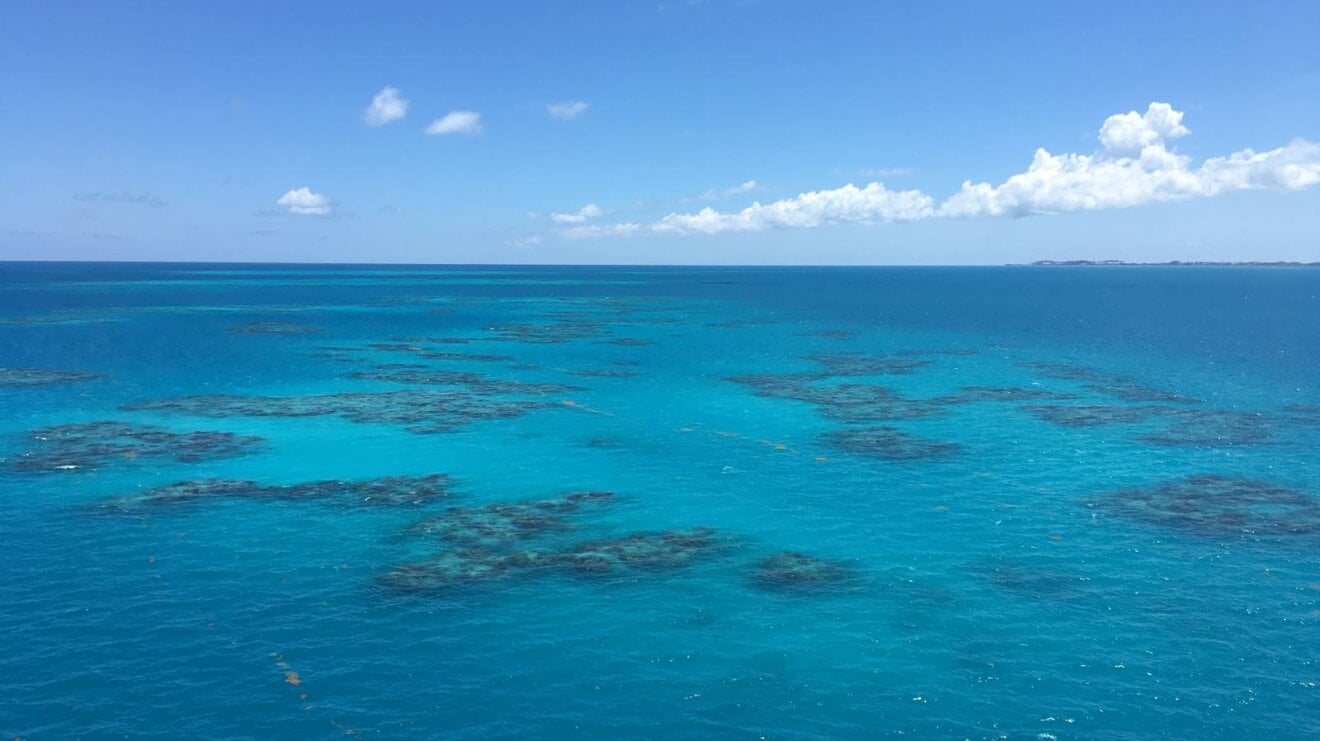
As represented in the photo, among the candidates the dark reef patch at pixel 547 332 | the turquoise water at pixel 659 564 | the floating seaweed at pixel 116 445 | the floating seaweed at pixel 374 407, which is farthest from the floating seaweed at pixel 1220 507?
the dark reef patch at pixel 547 332

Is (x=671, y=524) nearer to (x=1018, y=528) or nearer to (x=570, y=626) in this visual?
(x=570, y=626)

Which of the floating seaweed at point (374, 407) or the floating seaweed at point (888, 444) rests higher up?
the floating seaweed at point (374, 407)

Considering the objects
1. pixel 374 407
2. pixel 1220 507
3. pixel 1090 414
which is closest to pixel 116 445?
pixel 374 407

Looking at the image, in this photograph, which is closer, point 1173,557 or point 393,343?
point 1173,557

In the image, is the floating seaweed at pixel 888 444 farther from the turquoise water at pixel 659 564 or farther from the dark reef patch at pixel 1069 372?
the dark reef patch at pixel 1069 372

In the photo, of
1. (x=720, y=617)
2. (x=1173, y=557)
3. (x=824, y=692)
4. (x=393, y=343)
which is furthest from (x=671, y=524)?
(x=393, y=343)

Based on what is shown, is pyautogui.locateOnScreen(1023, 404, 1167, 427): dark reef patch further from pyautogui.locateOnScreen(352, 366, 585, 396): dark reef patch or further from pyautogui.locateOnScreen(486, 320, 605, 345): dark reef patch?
pyautogui.locateOnScreen(486, 320, 605, 345): dark reef patch

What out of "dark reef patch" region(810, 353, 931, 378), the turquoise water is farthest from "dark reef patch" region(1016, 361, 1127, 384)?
"dark reef patch" region(810, 353, 931, 378)
